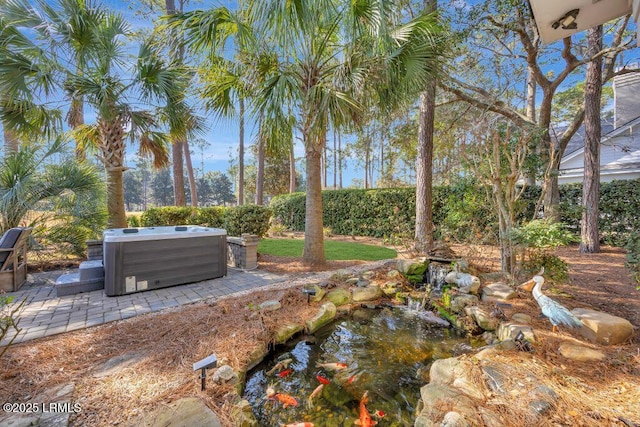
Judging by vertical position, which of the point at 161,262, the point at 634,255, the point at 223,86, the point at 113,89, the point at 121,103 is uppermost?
the point at 223,86

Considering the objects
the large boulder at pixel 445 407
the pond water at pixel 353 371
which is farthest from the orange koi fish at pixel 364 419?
the large boulder at pixel 445 407

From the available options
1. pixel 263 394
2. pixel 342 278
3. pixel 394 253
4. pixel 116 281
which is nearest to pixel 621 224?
pixel 394 253

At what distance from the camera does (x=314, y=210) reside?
5.83 m

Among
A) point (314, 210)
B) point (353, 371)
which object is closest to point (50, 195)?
point (314, 210)

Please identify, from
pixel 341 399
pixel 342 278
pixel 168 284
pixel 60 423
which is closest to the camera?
pixel 60 423

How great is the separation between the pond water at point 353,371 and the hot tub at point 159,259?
2.42 meters

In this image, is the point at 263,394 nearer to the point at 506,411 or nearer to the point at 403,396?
the point at 403,396

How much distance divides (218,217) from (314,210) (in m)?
4.52

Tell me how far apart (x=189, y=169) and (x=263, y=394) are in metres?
12.3

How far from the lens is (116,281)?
401 centimetres

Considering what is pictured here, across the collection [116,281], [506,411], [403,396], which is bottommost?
[403,396]

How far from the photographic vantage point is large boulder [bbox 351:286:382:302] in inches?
170

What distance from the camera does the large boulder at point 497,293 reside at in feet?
12.5

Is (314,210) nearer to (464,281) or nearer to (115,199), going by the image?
(464,281)
